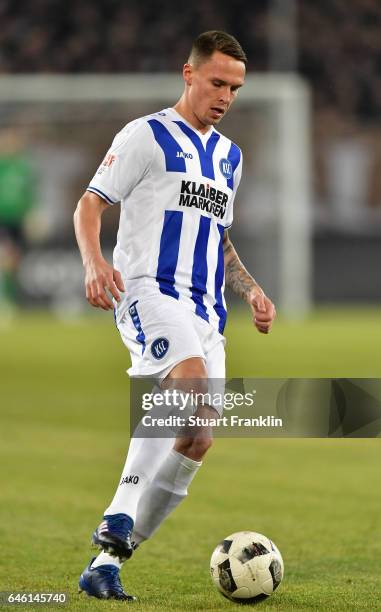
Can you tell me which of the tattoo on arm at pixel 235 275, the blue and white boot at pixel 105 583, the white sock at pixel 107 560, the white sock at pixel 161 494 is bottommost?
the blue and white boot at pixel 105 583

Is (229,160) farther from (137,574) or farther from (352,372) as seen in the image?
(352,372)

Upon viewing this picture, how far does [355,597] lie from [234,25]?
92.5 ft

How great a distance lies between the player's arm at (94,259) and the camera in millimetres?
4445

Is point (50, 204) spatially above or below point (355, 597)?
above

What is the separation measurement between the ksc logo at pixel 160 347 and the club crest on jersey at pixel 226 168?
2.29ft

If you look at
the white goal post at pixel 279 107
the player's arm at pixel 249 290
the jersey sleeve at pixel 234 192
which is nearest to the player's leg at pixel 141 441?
the player's arm at pixel 249 290

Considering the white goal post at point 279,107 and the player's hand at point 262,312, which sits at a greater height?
the white goal post at point 279,107

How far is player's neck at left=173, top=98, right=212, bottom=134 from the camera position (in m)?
5.05

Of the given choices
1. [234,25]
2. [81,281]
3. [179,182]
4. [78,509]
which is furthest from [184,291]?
[234,25]

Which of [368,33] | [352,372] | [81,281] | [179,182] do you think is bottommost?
[179,182]

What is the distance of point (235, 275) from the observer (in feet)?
17.3

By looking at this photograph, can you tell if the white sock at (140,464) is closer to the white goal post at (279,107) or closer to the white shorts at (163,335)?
the white shorts at (163,335)

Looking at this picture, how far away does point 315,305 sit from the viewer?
3038 centimetres

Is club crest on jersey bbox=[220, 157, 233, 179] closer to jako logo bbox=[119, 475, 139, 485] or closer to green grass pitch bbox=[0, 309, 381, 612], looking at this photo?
jako logo bbox=[119, 475, 139, 485]
